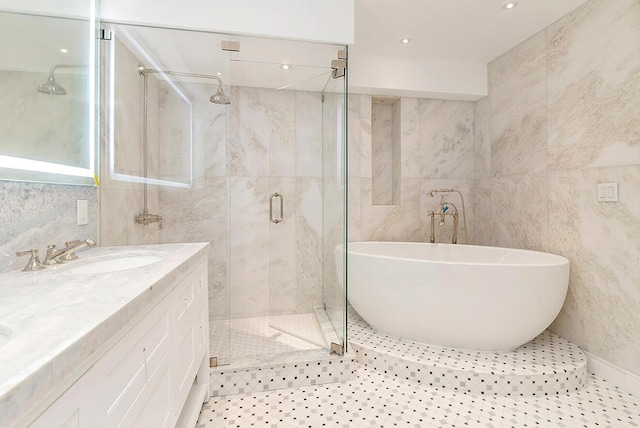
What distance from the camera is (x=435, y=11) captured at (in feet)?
7.06

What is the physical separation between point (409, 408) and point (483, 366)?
55 centimetres

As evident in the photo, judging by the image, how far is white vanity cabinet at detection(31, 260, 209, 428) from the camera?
1.85ft

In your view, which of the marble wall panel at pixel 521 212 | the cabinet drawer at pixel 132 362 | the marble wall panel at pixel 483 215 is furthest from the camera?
the marble wall panel at pixel 483 215

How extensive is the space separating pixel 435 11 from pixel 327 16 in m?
0.79

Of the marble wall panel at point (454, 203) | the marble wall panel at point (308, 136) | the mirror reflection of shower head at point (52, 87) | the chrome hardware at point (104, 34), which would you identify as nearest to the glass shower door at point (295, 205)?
the marble wall panel at point (308, 136)

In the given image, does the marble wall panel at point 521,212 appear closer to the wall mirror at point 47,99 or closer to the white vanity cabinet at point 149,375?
the white vanity cabinet at point 149,375

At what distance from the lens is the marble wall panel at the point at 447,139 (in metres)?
3.11

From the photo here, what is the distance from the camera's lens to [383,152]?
130 inches

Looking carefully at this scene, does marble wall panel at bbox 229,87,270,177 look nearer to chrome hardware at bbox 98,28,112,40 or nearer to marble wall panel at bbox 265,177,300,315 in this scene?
marble wall panel at bbox 265,177,300,315

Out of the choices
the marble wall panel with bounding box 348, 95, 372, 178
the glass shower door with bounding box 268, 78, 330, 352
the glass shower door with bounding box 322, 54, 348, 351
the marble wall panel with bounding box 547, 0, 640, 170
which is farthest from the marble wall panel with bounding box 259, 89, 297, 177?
the marble wall panel with bounding box 547, 0, 640, 170

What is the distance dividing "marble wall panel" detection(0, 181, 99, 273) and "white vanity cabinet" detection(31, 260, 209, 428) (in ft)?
1.89

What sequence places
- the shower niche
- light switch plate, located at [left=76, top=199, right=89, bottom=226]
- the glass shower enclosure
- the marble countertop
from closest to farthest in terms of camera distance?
1. the marble countertop
2. light switch plate, located at [left=76, top=199, right=89, bottom=226]
3. the glass shower enclosure
4. the shower niche

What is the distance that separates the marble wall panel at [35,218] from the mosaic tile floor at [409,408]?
1.12m

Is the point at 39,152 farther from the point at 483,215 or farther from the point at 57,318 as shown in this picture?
the point at 483,215
